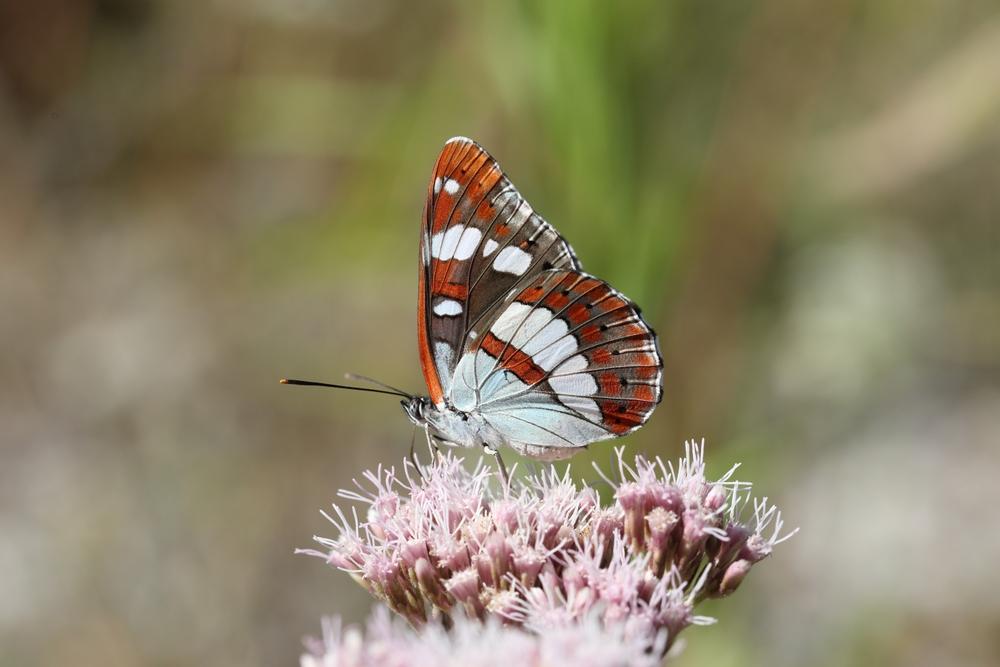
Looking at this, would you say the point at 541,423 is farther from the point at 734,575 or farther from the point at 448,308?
the point at 734,575

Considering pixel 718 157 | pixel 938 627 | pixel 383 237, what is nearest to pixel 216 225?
pixel 383 237

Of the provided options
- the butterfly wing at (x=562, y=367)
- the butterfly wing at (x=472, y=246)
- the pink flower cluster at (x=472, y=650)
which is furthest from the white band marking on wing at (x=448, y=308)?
the pink flower cluster at (x=472, y=650)

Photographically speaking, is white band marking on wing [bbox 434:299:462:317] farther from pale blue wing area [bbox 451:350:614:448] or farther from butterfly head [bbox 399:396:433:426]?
butterfly head [bbox 399:396:433:426]

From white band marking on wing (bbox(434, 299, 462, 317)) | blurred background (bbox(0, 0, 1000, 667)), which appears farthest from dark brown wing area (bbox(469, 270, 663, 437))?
blurred background (bbox(0, 0, 1000, 667))

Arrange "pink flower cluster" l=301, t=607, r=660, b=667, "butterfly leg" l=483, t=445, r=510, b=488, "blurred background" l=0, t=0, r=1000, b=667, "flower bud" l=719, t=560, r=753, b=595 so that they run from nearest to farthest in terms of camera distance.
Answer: "pink flower cluster" l=301, t=607, r=660, b=667 < "flower bud" l=719, t=560, r=753, b=595 < "butterfly leg" l=483, t=445, r=510, b=488 < "blurred background" l=0, t=0, r=1000, b=667

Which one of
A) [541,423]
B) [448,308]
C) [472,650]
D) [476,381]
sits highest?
[448,308]

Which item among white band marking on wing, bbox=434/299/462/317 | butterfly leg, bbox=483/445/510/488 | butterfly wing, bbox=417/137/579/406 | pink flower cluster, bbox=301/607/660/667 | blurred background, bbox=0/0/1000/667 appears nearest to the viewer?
pink flower cluster, bbox=301/607/660/667

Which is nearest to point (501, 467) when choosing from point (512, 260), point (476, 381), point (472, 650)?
point (476, 381)

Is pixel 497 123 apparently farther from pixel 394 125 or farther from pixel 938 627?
pixel 938 627
